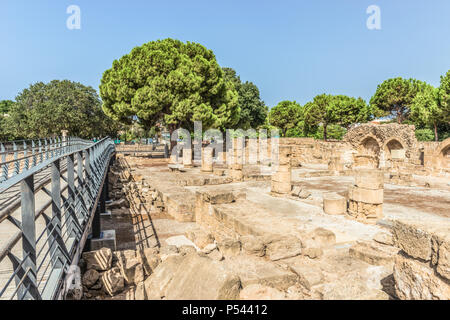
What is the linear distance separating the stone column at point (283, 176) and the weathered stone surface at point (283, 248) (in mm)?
6676

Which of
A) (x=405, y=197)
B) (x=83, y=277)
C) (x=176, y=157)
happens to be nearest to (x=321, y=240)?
(x=83, y=277)

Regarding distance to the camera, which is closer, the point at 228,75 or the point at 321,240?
the point at 321,240

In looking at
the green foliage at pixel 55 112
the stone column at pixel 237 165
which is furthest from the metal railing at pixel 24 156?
the green foliage at pixel 55 112

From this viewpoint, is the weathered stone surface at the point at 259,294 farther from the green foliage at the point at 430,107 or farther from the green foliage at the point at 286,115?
the green foliage at the point at 286,115

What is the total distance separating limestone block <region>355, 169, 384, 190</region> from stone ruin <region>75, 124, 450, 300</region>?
0.03 m

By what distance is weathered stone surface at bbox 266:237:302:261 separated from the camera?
634 cm

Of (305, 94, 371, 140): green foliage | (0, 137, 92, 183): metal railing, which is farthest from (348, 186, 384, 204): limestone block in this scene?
(305, 94, 371, 140): green foliage

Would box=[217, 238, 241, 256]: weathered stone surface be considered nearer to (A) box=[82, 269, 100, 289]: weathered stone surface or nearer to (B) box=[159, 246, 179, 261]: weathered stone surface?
(B) box=[159, 246, 179, 261]: weathered stone surface

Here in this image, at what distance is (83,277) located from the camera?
4980 millimetres

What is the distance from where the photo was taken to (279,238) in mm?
6547

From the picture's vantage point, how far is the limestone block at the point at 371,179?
9289mm


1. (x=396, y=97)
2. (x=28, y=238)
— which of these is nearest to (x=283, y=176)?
(x=28, y=238)
